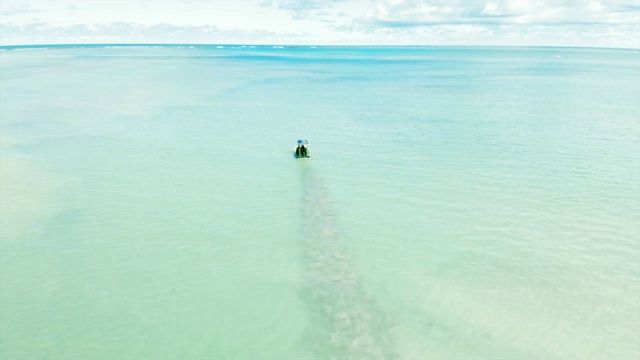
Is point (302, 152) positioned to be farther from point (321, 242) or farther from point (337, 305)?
point (337, 305)

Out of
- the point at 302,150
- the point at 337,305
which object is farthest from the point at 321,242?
the point at 302,150

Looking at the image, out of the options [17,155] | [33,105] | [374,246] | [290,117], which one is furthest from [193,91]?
[374,246]

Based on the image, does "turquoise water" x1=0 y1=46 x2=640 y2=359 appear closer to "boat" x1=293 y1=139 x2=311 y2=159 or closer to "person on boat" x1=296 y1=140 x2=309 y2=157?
"boat" x1=293 y1=139 x2=311 y2=159

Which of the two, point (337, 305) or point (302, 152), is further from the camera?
point (302, 152)

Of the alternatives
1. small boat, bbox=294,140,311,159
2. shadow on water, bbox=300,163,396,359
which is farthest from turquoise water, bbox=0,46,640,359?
small boat, bbox=294,140,311,159

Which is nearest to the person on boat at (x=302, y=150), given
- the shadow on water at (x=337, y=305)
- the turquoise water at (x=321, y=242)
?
the turquoise water at (x=321, y=242)

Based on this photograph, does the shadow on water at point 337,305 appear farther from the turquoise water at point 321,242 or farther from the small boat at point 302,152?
the small boat at point 302,152

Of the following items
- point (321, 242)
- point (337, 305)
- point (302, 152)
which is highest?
point (337, 305)
